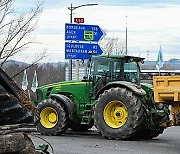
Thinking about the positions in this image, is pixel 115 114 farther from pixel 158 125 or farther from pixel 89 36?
pixel 89 36

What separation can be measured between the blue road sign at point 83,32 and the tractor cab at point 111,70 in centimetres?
716

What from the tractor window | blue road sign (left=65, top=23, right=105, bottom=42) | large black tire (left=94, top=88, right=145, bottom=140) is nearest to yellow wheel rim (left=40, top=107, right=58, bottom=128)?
large black tire (left=94, top=88, right=145, bottom=140)

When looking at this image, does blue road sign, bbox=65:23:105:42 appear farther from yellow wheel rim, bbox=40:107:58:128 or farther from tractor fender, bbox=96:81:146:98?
tractor fender, bbox=96:81:146:98

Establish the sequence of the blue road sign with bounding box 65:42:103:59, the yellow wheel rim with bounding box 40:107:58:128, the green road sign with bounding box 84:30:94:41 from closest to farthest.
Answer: the yellow wheel rim with bounding box 40:107:58:128 < the green road sign with bounding box 84:30:94:41 < the blue road sign with bounding box 65:42:103:59

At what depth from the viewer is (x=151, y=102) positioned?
14.2 m

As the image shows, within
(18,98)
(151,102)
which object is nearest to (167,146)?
(151,102)

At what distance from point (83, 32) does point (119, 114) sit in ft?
30.0

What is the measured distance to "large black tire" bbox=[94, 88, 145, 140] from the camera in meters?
13.7

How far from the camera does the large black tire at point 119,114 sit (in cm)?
1367

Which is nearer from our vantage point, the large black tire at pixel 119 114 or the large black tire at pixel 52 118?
the large black tire at pixel 119 114

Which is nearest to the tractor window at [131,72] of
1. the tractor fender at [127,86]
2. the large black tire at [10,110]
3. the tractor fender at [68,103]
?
the tractor fender at [127,86]

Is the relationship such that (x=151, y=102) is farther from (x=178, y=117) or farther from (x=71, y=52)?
(x=71, y=52)

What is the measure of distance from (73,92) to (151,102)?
2548 millimetres

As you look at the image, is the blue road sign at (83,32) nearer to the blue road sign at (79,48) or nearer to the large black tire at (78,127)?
the blue road sign at (79,48)
